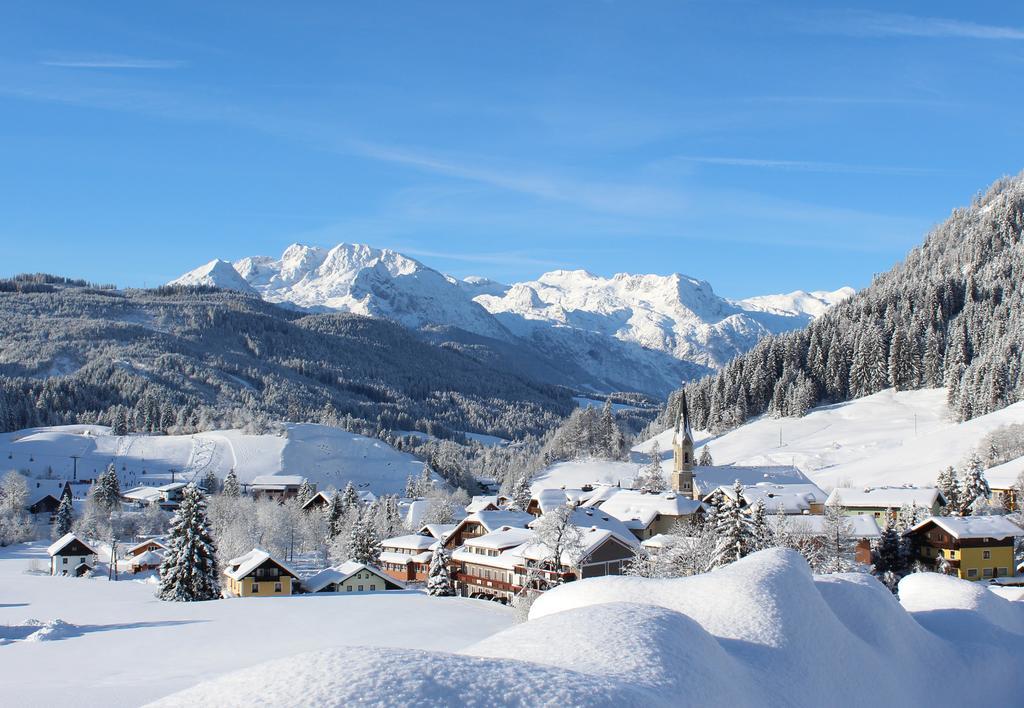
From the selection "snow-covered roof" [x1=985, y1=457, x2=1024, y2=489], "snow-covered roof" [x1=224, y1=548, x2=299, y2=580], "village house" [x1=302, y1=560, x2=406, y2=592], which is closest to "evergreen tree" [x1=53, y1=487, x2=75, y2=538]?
"snow-covered roof" [x1=224, y1=548, x2=299, y2=580]

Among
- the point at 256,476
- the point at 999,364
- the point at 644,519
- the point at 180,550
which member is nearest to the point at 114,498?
the point at 256,476

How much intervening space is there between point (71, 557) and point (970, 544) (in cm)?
6572

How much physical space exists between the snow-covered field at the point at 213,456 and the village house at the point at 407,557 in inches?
2299

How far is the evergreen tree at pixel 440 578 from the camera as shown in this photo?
186 ft

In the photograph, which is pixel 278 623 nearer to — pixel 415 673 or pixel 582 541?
pixel 582 541

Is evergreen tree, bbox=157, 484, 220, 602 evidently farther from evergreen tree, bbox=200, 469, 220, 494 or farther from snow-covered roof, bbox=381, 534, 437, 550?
evergreen tree, bbox=200, 469, 220, 494

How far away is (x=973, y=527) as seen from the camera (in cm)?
5106

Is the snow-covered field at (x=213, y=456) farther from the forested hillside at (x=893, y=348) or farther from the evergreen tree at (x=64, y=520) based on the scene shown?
the forested hillside at (x=893, y=348)

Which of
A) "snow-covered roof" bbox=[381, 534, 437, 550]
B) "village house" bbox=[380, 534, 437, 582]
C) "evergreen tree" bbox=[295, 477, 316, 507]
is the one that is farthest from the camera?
"evergreen tree" bbox=[295, 477, 316, 507]

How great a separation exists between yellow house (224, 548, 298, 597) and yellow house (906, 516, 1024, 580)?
130ft

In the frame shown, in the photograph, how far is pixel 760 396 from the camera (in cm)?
13125

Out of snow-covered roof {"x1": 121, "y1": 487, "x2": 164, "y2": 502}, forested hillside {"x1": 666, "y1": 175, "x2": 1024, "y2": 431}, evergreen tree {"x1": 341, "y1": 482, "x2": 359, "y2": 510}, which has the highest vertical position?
forested hillside {"x1": 666, "y1": 175, "x2": 1024, "y2": 431}

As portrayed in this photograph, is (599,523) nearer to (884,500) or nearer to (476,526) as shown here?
(476,526)

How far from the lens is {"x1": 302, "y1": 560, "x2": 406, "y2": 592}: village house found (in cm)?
5688
